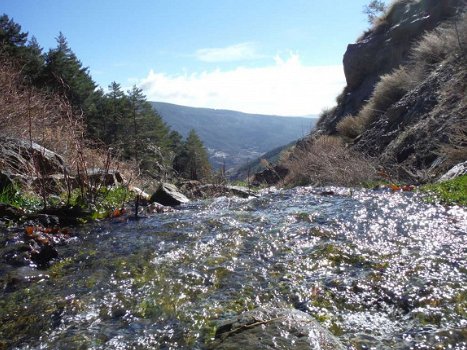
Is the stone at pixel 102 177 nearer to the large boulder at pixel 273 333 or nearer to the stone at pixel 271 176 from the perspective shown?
the large boulder at pixel 273 333

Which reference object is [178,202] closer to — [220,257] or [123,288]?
[220,257]

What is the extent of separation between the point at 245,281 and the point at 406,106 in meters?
13.5

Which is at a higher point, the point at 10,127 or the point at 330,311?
the point at 10,127

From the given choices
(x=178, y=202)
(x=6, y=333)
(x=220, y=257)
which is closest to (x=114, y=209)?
(x=178, y=202)

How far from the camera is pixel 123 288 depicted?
13.5 ft

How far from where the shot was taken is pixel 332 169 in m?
12.4

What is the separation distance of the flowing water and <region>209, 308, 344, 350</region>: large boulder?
0.27m

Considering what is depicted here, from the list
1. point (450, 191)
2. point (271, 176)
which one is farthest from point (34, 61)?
point (450, 191)

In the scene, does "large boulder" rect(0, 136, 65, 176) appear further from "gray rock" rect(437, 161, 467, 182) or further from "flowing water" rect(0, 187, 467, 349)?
"gray rock" rect(437, 161, 467, 182)

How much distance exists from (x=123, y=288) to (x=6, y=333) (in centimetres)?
108

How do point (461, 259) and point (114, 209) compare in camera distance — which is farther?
point (114, 209)

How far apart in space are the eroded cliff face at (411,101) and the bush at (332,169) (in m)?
0.78

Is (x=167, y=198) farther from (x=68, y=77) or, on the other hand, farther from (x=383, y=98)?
(x=68, y=77)

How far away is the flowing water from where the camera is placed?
3.24 meters
